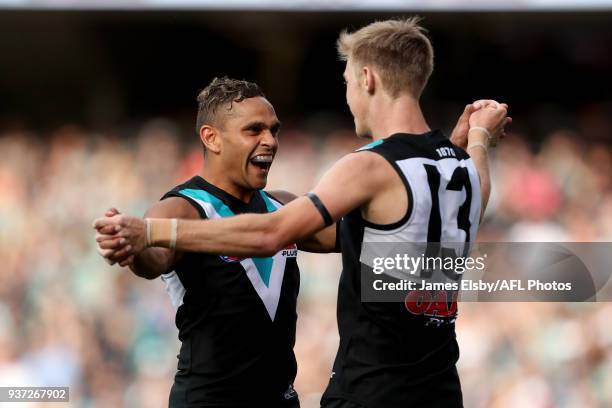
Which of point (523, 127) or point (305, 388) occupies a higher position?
point (523, 127)

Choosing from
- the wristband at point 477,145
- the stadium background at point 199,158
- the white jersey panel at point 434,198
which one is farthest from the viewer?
the stadium background at point 199,158

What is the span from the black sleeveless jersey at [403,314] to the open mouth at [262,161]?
100 cm

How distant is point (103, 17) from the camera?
12.1 meters

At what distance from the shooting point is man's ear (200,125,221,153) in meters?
5.04

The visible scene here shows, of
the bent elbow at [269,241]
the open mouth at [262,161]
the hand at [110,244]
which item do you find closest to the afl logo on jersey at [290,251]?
the open mouth at [262,161]

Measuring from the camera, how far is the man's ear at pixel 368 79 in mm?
4082

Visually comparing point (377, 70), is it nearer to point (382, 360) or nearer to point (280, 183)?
point (382, 360)

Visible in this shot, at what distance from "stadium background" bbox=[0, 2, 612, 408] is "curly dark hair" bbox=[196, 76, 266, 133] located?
559 centimetres

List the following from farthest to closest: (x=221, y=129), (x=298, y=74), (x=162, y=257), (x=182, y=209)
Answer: (x=298, y=74) < (x=221, y=129) < (x=182, y=209) < (x=162, y=257)

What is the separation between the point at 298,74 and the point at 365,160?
9.17 meters

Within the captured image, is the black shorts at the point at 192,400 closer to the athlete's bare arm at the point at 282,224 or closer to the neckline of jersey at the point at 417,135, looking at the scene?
the athlete's bare arm at the point at 282,224

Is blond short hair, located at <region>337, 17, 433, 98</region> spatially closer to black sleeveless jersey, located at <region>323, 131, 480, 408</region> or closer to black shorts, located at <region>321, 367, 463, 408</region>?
black sleeveless jersey, located at <region>323, 131, 480, 408</region>

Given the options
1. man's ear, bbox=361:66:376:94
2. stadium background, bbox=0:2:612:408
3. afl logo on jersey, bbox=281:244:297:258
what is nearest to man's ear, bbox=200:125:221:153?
afl logo on jersey, bbox=281:244:297:258

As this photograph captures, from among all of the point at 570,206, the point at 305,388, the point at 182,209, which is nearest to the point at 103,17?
the point at 305,388
